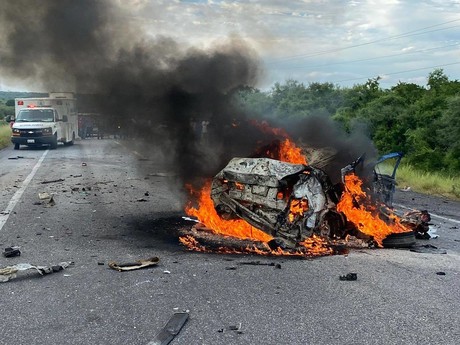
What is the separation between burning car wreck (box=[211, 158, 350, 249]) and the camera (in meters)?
6.55

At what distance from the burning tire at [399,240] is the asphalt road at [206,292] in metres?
0.16

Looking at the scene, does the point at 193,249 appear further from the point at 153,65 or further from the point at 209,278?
the point at 153,65

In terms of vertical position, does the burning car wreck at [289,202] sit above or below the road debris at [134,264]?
above

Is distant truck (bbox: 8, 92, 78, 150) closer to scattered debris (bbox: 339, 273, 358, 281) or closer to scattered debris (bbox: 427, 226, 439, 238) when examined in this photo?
scattered debris (bbox: 427, 226, 439, 238)

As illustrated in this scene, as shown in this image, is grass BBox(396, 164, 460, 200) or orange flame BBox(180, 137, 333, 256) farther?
grass BBox(396, 164, 460, 200)

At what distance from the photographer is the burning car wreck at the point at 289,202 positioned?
655 centimetres

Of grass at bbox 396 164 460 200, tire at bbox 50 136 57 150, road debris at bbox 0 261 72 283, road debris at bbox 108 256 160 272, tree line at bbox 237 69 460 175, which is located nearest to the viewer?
road debris at bbox 0 261 72 283

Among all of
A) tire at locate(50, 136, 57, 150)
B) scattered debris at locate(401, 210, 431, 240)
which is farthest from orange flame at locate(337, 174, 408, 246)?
tire at locate(50, 136, 57, 150)

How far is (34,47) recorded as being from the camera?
445 inches

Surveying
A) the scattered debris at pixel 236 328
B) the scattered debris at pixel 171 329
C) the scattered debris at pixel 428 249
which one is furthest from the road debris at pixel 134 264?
the scattered debris at pixel 428 249

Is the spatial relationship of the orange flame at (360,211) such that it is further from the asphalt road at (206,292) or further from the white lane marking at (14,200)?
the white lane marking at (14,200)

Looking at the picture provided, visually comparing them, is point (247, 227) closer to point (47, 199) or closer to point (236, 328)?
point (236, 328)

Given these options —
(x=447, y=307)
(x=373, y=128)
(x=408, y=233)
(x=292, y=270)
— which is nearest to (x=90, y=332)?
(x=292, y=270)

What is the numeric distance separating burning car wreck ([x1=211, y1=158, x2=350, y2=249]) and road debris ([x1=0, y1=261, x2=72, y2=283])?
2.74m
